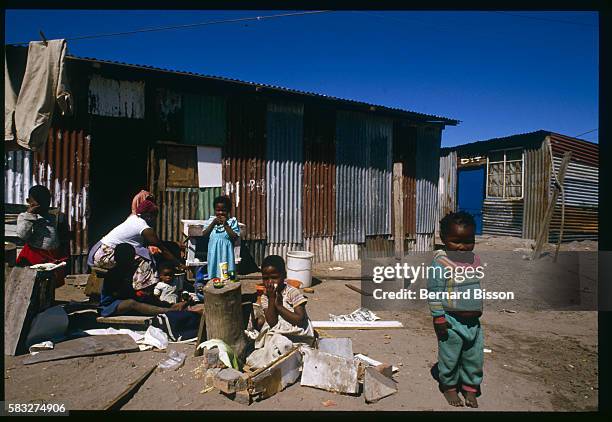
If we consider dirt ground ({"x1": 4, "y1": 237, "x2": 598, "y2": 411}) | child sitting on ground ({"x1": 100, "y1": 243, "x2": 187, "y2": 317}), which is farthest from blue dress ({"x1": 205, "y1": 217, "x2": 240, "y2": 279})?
dirt ground ({"x1": 4, "y1": 237, "x2": 598, "y2": 411})

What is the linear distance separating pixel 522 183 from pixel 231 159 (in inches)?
546

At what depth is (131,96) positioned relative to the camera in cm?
795

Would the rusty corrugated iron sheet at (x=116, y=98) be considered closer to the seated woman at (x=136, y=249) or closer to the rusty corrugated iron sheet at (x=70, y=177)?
the rusty corrugated iron sheet at (x=70, y=177)

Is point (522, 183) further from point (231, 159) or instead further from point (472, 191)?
point (231, 159)

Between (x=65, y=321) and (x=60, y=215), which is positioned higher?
(x=60, y=215)

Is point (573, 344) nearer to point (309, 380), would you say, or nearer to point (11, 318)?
point (309, 380)

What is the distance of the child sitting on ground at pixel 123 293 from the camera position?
5.02 metres

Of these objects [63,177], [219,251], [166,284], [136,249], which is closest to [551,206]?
[219,251]

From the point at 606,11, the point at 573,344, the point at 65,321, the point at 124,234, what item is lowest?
the point at 573,344

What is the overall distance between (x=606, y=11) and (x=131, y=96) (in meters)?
7.95

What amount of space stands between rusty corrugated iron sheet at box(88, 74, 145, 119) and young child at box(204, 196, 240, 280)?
10.7ft

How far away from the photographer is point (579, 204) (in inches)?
672

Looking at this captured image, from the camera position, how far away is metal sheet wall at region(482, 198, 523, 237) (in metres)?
16.9
